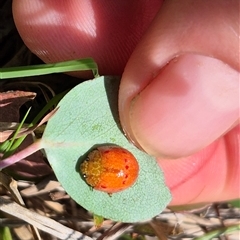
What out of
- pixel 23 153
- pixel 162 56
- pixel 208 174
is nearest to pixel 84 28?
pixel 162 56

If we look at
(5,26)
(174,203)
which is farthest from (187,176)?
(5,26)

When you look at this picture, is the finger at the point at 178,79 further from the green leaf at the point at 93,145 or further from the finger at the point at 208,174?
the finger at the point at 208,174

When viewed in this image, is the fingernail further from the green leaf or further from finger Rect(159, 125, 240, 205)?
finger Rect(159, 125, 240, 205)

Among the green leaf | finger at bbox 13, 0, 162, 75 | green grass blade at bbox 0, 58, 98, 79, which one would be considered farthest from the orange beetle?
finger at bbox 13, 0, 162, 75

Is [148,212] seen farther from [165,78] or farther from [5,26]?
[5,26]

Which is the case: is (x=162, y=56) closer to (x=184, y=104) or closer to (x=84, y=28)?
(x=184, y=104)

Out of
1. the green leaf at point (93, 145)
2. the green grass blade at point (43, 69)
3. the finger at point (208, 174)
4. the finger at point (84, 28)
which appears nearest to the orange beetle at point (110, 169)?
the green leaf at point (93, 145)
